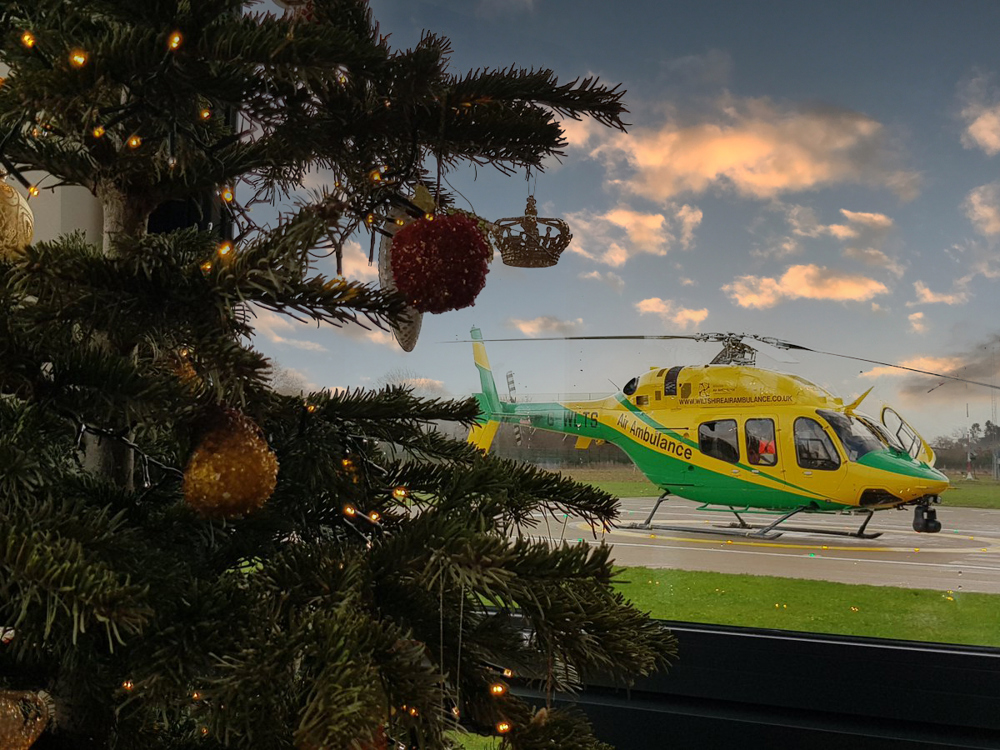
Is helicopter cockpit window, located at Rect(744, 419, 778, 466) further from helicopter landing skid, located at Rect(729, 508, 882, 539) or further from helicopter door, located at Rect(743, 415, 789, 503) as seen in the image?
helicopter landing skid, located at Rect(729, 508, 882, 539)

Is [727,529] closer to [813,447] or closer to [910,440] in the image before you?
[813,447]

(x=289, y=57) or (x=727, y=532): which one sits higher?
(x=289, y=57)

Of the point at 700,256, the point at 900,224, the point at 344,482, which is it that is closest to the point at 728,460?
the point at 700,256

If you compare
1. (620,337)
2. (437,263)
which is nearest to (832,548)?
(620,337)

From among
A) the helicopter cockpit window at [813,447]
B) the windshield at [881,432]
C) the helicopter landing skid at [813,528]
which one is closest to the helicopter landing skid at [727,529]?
the helicopter landing skid at [813,528]

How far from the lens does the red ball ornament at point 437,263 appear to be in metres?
0.54

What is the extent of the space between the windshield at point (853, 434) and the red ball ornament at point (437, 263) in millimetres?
1347

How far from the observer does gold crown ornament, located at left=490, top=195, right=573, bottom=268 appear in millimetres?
1405

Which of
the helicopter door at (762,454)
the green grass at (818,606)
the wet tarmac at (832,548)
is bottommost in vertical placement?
the green grass at (818,606)

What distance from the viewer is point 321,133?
603mm

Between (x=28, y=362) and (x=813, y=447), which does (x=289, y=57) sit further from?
(x=813, y=447)

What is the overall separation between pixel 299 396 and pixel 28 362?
206 mm

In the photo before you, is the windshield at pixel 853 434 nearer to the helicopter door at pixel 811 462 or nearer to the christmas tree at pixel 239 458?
the helicopter door at pixel 811 462

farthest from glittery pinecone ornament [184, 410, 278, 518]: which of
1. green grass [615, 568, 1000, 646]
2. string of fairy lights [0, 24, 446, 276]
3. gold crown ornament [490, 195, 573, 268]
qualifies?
green grass [615, 568, 1000, 646]
